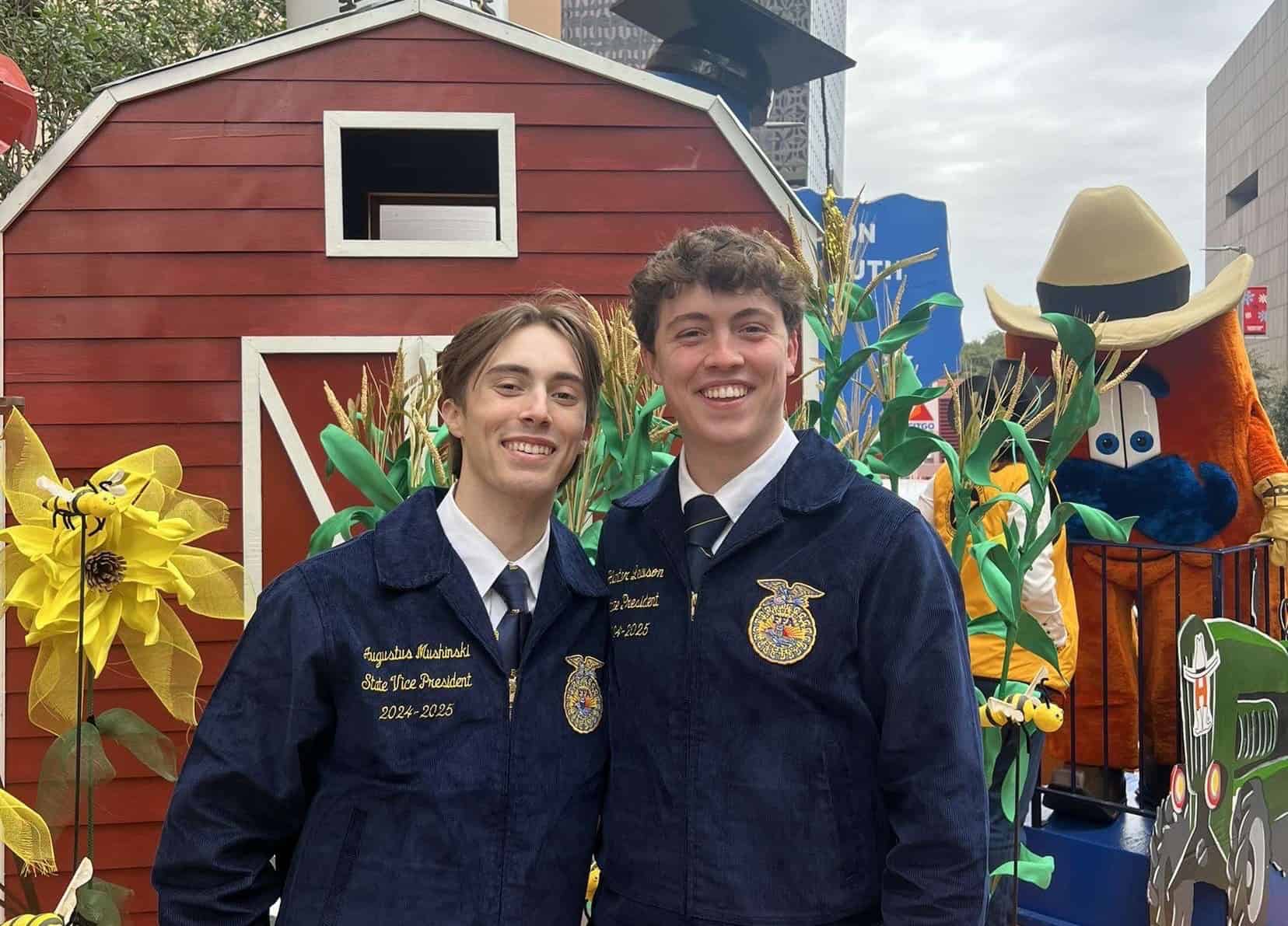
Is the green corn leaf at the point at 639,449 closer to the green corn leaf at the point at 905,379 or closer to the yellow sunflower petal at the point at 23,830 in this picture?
the green corn leaf at the point at 905,379

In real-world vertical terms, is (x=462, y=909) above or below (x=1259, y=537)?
below

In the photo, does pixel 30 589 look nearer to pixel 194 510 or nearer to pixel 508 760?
pixel 194 510

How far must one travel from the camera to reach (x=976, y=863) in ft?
4.17

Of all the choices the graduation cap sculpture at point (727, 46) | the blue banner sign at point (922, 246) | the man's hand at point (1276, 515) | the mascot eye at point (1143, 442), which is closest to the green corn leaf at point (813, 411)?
the mascot eye at point (1143, 442)

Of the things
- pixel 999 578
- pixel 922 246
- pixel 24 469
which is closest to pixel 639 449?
pixel 999 578

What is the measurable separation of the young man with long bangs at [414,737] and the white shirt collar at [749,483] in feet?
0.75

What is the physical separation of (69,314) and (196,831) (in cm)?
309

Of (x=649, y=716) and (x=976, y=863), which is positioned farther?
(x=649, y=716)

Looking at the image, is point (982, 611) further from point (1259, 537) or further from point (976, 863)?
point (976, 863)

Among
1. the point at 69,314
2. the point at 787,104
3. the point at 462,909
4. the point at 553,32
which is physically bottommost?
the point at 462,909

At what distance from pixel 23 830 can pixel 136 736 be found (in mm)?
359

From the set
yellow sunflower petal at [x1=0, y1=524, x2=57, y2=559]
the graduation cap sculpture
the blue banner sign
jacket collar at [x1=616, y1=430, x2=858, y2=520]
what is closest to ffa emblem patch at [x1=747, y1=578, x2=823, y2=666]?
jacket collar at [x1=616, y1=430, x2=858, y2=520]

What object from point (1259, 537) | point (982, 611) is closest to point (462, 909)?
point (982, 611)

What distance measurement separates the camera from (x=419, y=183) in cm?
539
